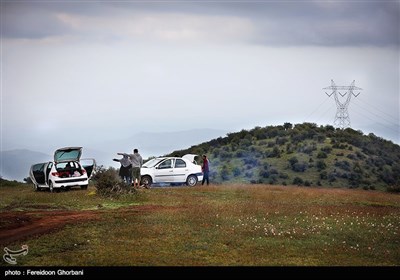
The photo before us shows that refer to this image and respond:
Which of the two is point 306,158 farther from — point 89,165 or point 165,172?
point 89,165

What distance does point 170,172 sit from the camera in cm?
3303

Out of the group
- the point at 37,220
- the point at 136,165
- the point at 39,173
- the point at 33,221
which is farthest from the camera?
the point at 136,165

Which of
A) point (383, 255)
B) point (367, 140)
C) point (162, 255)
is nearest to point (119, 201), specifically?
point (162, 255)

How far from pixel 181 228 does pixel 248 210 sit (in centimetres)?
427

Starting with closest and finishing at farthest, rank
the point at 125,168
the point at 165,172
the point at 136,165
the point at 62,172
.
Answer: the point at 62,172 < the point at 125,168 < the point at 136,165 < the point at 165,172

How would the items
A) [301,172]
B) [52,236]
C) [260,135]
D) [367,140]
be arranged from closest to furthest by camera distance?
[52,236]
[301,172]
[367,140]
[260,135]

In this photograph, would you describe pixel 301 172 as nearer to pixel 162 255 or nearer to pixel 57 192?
pixel 57 192

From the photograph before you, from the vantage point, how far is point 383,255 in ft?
55.5

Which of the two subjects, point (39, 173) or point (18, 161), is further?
point (39, 173)

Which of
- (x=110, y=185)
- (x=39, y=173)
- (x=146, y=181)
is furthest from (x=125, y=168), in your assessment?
(x=39, y=173)

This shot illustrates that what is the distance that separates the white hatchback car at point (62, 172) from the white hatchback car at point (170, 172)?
4251mm

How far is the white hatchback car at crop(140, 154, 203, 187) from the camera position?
32719 millimetres

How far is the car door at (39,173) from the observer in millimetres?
28266

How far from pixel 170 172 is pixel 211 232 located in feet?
47.4
